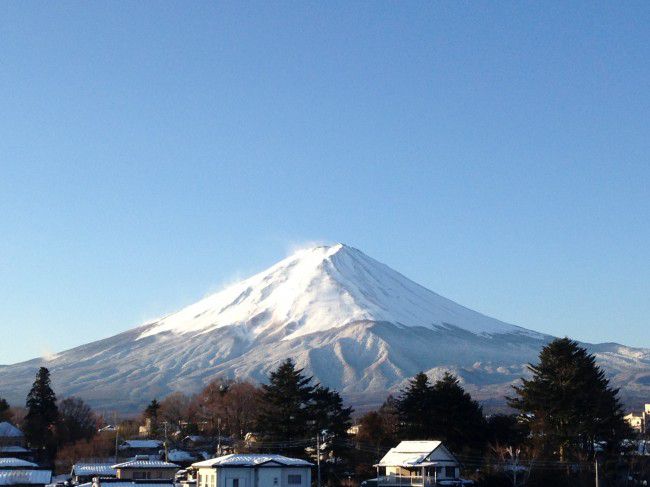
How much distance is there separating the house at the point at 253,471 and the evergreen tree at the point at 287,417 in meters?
7.49

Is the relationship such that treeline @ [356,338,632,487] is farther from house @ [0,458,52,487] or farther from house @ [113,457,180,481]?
house @ [0,458,52,487]

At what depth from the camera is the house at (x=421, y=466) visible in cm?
5162

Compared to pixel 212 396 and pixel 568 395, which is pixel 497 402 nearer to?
pixel 212 396

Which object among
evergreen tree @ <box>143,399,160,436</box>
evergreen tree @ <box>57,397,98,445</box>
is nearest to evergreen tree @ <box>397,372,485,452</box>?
evergreen tree @ <box>57,397,98,445</box>

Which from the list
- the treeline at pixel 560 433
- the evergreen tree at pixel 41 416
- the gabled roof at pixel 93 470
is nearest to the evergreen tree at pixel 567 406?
the treeline at pixel 560 433

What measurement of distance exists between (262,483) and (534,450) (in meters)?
13.3

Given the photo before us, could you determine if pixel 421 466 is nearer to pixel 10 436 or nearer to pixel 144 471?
pixel 144 471

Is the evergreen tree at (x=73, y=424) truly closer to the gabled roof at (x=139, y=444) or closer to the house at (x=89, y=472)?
the gabled roof at (x=139, y=444)

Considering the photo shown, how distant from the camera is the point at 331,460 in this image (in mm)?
62812

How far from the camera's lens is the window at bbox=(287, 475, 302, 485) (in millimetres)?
50250

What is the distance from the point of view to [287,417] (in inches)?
2320

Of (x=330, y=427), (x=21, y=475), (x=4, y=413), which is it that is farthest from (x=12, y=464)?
(x=4, y=413)

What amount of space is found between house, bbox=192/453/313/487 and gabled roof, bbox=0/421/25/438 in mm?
34434

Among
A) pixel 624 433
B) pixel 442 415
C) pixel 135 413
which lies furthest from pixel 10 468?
pixel 135 413
